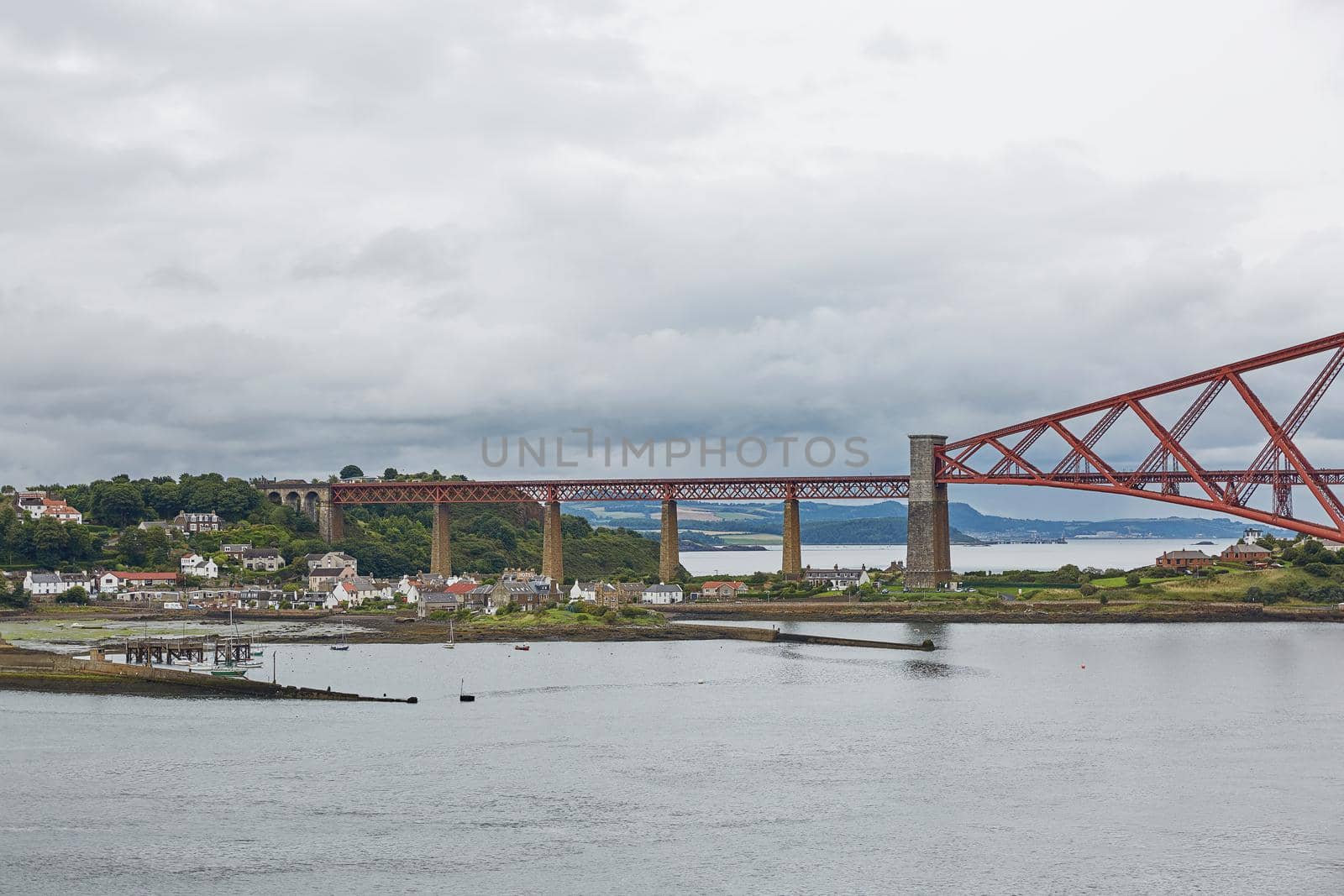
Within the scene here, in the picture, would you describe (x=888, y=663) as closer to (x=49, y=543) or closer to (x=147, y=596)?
(x=147, y=596)

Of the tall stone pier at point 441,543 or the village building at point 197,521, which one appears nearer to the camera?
the tall stone pier at point 441,543

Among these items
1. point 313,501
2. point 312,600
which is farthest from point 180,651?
point 313,501

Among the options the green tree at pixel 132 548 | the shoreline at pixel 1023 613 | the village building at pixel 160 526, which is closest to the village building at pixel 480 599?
the shoreline at pixel 1023 613

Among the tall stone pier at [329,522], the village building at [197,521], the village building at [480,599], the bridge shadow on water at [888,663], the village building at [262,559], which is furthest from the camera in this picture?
the tall stone pier at [329,522]

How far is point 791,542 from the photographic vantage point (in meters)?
141

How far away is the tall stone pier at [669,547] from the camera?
459 ft

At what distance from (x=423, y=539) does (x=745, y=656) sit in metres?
91.4

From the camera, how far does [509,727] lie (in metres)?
55.5

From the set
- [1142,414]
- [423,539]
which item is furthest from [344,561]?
[1142,414]

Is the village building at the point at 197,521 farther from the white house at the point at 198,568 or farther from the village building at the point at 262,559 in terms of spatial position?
the white house at the point at 198,568

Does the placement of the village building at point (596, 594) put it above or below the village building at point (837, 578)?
below

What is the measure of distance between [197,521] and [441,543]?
30.9 metres

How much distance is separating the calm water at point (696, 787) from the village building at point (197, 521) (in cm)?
9038

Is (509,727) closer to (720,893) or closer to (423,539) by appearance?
(720,893)
